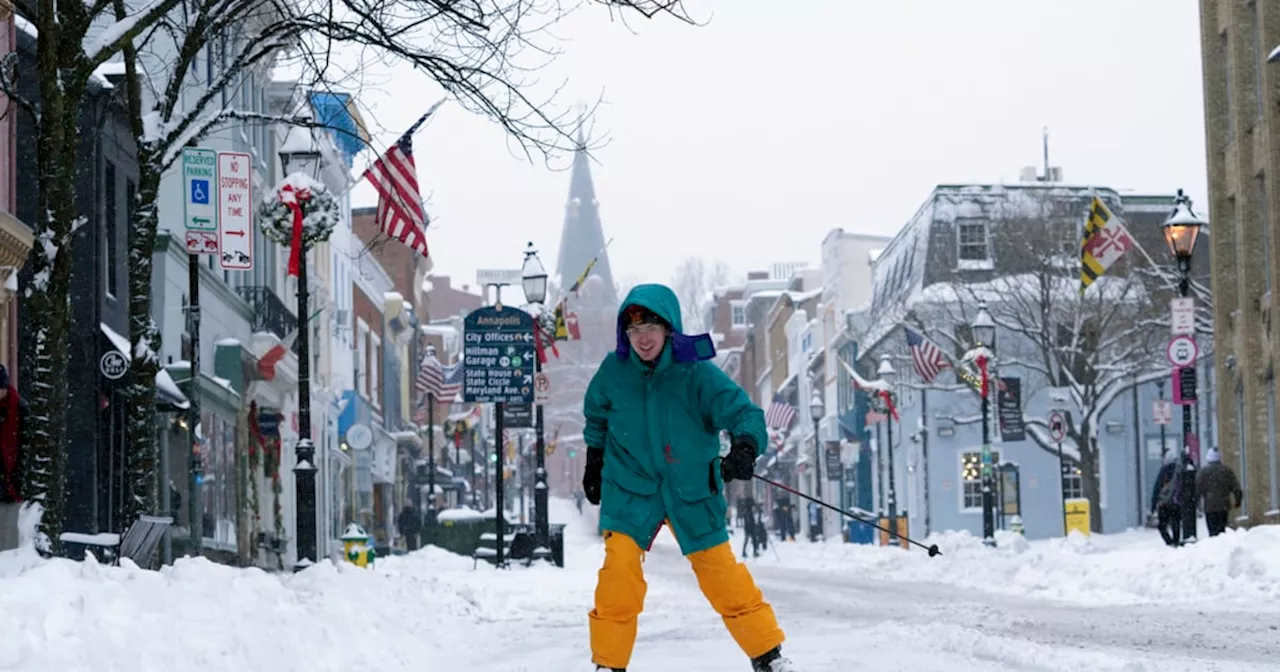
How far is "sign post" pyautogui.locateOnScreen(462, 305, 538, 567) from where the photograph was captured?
3139 centimetres

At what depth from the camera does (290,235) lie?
20.3 metres

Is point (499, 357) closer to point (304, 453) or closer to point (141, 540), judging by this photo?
point (304, 453)

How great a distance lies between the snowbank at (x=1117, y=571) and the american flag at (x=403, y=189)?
7876mm

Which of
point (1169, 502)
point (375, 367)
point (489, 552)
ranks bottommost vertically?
point (489, 552)

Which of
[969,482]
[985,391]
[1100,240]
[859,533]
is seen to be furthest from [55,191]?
[969,482]

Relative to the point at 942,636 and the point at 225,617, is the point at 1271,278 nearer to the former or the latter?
the point at 942,636

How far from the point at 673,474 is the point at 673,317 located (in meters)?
0.65

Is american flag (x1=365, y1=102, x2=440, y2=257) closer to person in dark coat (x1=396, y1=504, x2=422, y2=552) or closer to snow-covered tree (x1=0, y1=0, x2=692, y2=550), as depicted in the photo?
snow-covered tree (x1=0, y1=0, x2=692, y2=550)

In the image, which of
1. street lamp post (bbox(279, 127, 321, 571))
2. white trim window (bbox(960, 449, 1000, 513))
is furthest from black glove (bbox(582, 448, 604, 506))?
white trim window (bbox(960, 449, 1000, 513))

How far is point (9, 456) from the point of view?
50.5 feet

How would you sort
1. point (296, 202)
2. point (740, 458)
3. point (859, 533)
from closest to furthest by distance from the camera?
1. point (740, 458)
2. point (296, 202)
3. point (859, 533)

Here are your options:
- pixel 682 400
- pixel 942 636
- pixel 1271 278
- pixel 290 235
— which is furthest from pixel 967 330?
pixel 682 400

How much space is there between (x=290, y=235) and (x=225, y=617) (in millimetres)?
10331

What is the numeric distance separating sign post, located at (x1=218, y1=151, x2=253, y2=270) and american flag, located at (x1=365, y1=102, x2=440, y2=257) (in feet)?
4.61
